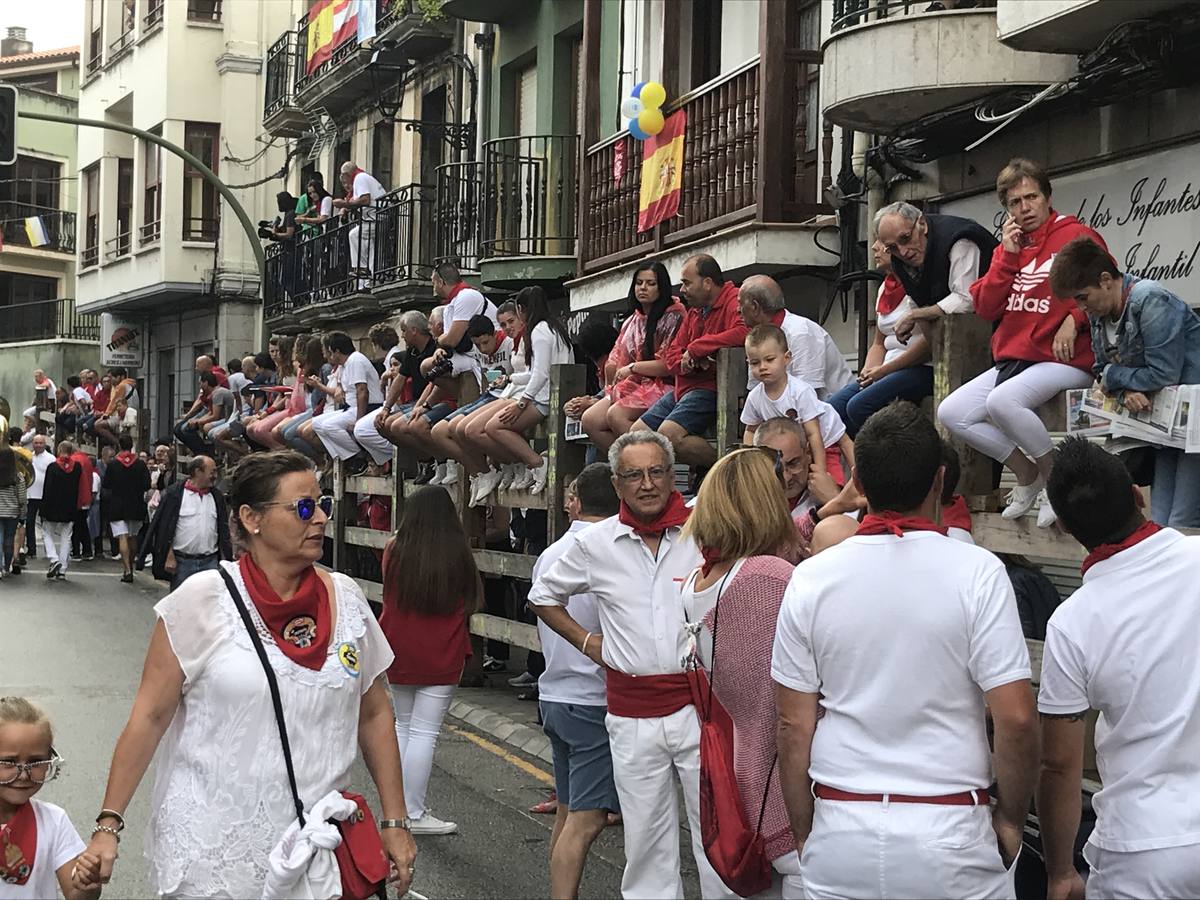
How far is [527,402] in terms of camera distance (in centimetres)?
1255

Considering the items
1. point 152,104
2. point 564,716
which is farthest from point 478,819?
point 152,104

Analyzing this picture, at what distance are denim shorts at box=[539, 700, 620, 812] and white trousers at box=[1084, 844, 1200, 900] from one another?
120 inches

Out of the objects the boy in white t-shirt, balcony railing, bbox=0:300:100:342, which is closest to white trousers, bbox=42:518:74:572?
the boy in white t-shirt

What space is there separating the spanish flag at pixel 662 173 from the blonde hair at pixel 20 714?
11287mm

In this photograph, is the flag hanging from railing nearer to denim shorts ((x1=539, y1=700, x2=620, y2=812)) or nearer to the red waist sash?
denim shorts ((x1=539, y1=700, x2=620, y2=812))

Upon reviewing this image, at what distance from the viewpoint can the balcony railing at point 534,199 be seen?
20234 mm

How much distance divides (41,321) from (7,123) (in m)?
35.2

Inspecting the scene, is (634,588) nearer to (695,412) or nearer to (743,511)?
(743,511)

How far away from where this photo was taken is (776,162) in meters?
14.2

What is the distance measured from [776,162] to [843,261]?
3.22 feet

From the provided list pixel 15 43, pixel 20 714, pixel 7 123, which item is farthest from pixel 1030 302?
pixel 15 43

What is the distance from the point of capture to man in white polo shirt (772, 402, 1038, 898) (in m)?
3.98

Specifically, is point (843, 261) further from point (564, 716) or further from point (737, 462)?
point (737, 462)

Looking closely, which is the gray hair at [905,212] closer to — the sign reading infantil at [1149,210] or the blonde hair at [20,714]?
the sign reading infantil at [1149,210]
